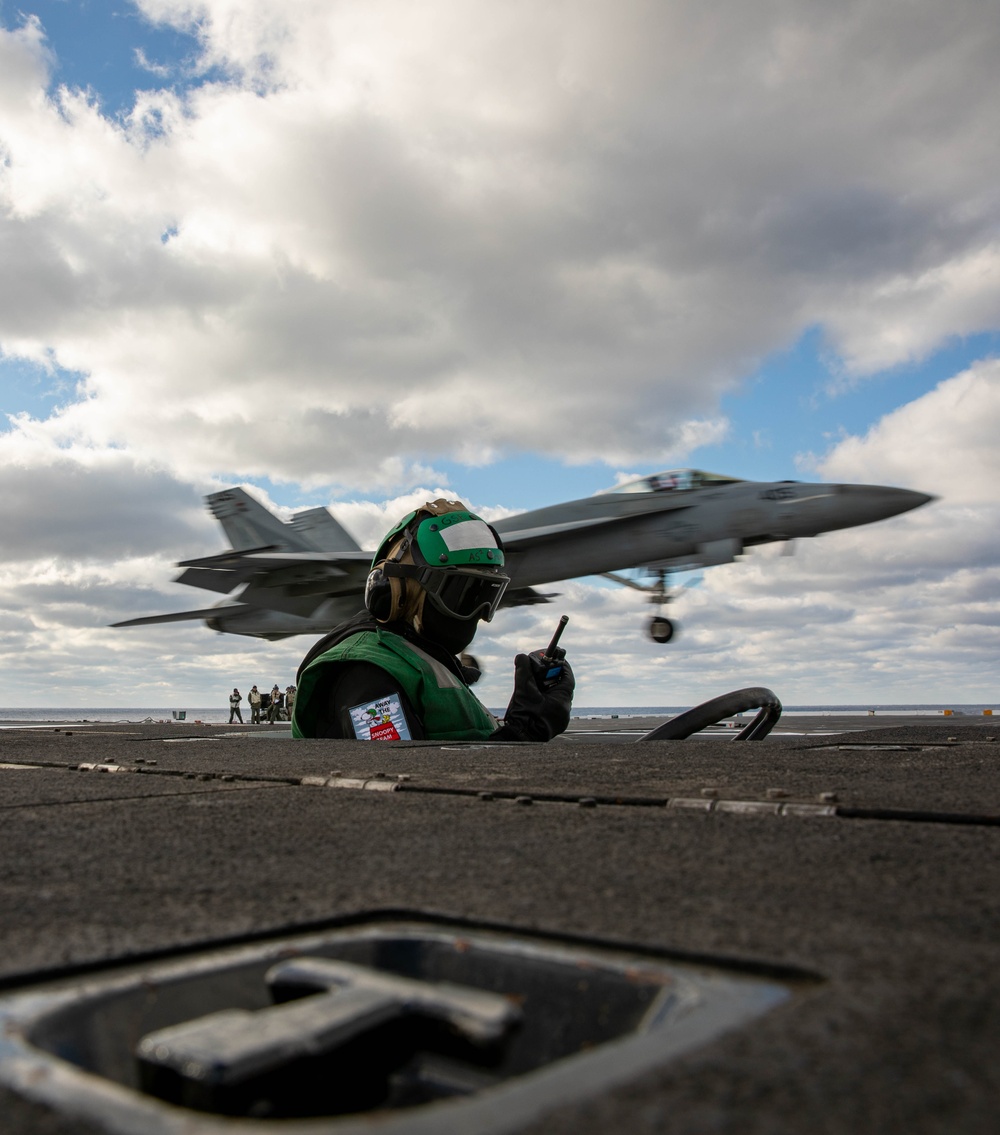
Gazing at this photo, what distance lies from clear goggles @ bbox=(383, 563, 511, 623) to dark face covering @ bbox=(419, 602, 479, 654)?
5 cm

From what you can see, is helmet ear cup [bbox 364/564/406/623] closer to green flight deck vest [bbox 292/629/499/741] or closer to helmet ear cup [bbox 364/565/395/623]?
helmet ear cup [bbox 364/565/395/623]

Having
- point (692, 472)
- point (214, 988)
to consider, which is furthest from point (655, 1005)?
point (692, 472)

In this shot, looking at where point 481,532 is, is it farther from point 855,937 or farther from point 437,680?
point 855,937

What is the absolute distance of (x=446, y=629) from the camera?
5.54m

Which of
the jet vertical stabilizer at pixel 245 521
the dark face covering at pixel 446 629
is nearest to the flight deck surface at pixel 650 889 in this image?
the dark face covering at pixel 446 629

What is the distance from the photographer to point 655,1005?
0.82 meters

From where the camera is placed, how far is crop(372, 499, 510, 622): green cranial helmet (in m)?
5.38

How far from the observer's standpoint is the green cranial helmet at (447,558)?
17.6 ft

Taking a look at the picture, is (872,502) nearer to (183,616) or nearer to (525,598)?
(525,598)

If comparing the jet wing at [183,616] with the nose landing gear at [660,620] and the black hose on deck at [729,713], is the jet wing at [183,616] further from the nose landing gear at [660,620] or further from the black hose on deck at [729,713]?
the black hose on deck at [729,713]

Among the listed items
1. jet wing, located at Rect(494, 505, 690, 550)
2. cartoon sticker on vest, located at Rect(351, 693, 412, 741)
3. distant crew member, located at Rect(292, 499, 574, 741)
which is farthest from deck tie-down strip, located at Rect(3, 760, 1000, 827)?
jet wing, located at Rect(494, 505, 690, 550)

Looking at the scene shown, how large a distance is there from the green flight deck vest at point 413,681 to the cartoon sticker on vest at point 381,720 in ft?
0.44

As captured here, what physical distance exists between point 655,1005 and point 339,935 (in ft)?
1.25

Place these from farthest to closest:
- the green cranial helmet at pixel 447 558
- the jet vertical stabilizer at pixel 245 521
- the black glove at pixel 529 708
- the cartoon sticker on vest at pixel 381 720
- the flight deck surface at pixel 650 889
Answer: the jet vertical stabilizer at pixel 245 521 < the green cranial helmet at pixel 447 558 < the black glove at pixel 529 708 < the cartoon sticker on vest at pixel 381 720 < the flight deck surface at pixel 650 889
